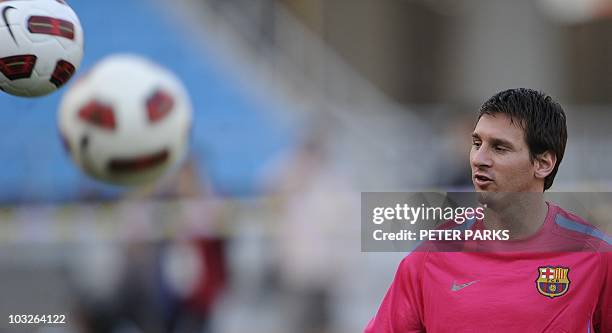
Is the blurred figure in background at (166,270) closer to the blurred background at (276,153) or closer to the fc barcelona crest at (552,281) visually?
the blurred background at (276,153)

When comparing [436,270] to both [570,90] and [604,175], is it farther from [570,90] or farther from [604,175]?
[570,90]

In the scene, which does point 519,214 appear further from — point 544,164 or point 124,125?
point 124,125

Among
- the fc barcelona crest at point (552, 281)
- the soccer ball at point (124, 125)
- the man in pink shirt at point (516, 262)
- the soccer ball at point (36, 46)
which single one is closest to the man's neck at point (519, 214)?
the man in pink shirt at point (516, 262)

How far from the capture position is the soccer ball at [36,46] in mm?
3645

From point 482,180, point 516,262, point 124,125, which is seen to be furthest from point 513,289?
point 124,125


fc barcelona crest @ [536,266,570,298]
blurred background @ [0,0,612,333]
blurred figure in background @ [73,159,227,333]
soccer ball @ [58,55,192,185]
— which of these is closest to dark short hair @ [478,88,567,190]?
fc barcelona crest @ [536,266,570,298]

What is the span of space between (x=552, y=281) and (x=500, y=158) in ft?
1.16

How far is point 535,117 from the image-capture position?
2533 mm

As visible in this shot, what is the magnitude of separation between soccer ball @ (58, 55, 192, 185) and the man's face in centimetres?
252

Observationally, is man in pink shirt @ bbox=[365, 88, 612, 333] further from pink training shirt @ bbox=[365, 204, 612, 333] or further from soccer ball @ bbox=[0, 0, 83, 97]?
soccer ball @ bbox=[0, 0, 83, 97]

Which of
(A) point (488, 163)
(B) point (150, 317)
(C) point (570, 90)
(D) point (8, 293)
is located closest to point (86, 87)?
(B) point (150, 317)

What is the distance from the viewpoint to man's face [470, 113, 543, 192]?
8.13ft

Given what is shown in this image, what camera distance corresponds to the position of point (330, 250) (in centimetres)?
756

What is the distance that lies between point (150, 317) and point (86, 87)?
2385mm
